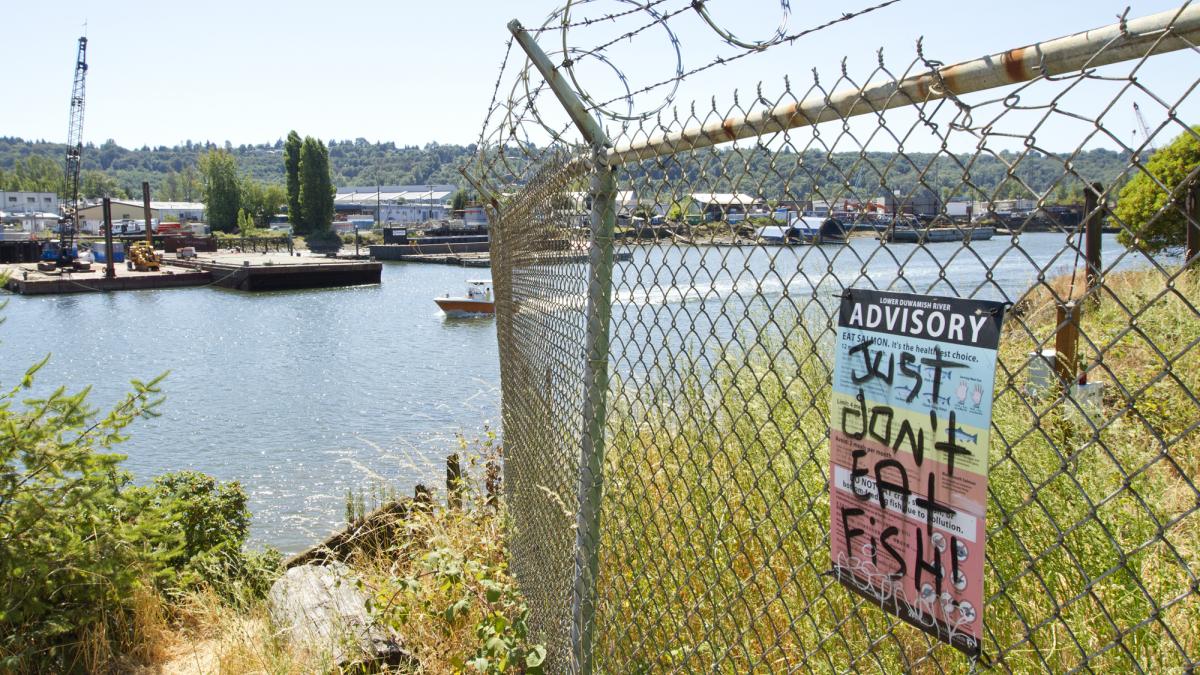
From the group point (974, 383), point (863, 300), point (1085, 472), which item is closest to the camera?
point (974, 383)

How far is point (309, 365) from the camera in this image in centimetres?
2756

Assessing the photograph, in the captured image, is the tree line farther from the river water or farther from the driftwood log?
the driftwood log

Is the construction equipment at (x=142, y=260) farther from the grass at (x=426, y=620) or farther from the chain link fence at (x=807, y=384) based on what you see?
the chain link fence at (x=807, y=384)

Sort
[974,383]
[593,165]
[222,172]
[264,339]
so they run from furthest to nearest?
[222,172]
[264,339]
[593,165]
[974,383]

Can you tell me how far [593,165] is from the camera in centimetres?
264

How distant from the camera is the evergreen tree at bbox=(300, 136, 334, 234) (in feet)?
292

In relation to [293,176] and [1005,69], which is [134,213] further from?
[1005,69]

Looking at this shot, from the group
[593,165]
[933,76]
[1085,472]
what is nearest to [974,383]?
[933,76]

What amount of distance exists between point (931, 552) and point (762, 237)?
78 cm

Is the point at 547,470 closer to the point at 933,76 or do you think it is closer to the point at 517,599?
the point at 517,599

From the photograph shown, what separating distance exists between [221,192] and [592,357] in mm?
113559

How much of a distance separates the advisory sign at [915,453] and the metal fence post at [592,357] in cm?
111

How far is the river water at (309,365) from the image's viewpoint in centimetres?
1214

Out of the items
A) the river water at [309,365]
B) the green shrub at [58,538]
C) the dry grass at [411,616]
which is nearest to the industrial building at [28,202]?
the river water at [309,365]
